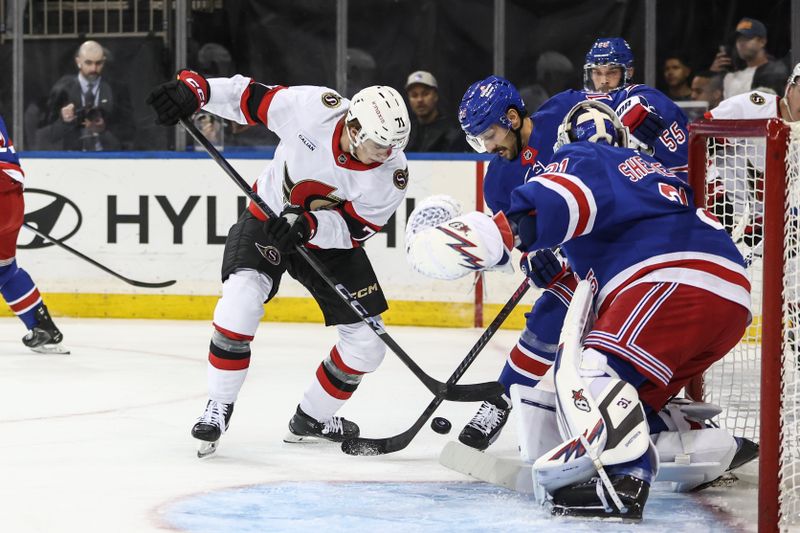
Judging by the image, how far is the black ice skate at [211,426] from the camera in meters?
A: 3.14

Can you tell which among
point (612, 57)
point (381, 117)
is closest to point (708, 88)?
point (612, 57)

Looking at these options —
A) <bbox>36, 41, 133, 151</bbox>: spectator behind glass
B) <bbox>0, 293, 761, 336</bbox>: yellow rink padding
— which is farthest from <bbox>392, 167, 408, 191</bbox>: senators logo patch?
<bbox>36, 41, 133, 151</bbox>: spectator behind glass

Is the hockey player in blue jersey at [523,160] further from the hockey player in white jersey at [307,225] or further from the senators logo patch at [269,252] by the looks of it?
the senators logo patch at [269,252]

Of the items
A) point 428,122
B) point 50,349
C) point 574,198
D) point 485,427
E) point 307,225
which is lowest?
point 50,349

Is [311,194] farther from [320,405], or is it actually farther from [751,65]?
[751,65]

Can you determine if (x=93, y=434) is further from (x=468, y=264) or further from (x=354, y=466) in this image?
(x=468, y=264)

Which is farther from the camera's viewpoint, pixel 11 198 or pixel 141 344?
pixel 141 344

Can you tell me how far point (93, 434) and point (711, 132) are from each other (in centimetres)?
181

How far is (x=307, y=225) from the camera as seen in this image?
3.22 meters

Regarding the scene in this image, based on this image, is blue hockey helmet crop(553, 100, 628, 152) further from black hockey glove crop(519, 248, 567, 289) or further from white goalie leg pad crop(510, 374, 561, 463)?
white goalie leg pad crop(510, 374, 561, 463)

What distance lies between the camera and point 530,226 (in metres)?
A: 2.39

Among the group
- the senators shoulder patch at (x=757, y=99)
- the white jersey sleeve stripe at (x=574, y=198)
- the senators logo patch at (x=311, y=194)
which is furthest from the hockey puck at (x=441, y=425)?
the senators shoulder patch at (x=757, y=99)

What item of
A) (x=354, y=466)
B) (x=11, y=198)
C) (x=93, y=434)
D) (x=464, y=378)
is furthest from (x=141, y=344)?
(x=354, y=466)

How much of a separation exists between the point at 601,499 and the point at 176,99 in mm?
1488
